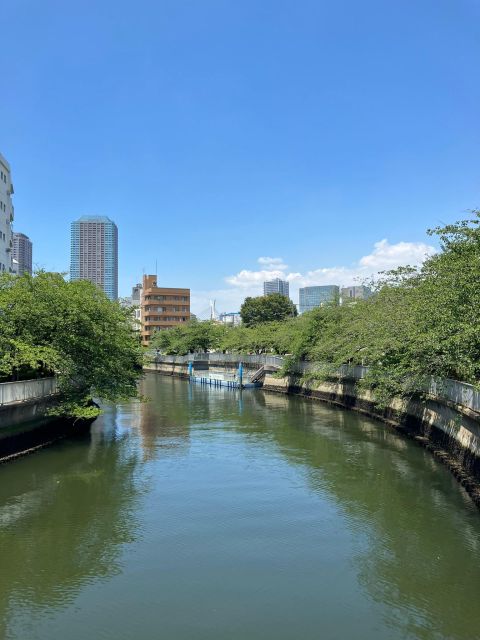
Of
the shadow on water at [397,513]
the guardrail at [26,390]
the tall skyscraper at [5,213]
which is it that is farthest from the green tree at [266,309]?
the guardrail at [26,390]

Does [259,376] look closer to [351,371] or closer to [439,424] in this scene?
[351,371]

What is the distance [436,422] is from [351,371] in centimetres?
1584

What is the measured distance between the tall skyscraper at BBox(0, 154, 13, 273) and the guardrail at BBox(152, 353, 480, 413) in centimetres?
2998

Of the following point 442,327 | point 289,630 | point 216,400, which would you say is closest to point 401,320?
point 442,327

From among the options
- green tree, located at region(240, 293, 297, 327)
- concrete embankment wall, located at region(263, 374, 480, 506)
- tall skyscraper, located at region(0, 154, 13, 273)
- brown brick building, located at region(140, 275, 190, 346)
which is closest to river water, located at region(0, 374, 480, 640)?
concrete embankment wall, located at region(263, 374, 480, 506)

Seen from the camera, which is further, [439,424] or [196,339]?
[196,339]

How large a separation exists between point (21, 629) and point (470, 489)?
13.2 m

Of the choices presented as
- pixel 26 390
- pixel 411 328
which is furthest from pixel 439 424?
pixel 26 390

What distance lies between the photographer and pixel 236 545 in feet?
44.1

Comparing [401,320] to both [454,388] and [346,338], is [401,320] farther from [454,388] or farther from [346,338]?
[346,338]

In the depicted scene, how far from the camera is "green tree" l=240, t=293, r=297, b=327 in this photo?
97.8 meters

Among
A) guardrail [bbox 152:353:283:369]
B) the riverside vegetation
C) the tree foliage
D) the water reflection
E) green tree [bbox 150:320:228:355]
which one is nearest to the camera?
the water reflection

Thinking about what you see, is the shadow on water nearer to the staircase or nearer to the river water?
the river water

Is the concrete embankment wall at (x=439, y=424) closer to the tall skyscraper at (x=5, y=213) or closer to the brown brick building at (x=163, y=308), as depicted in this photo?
the tall skyscraper at (x=5, y=213)
